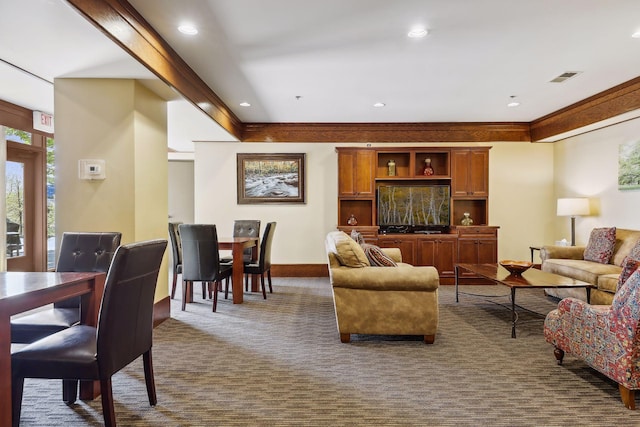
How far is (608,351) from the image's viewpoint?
235 cm

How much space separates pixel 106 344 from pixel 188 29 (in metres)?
2.47

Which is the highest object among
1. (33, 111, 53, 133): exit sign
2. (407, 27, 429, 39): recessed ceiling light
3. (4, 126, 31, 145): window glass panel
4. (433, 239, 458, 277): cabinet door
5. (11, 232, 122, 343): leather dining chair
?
(407, 27, 429, 39): recessed ceiling light

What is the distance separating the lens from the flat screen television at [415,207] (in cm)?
666

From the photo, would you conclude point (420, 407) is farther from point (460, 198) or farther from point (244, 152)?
point (244, 152)

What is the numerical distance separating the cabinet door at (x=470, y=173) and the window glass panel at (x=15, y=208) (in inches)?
261

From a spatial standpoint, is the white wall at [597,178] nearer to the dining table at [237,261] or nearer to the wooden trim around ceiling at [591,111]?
the wooden trim around ceiling at [591,111]

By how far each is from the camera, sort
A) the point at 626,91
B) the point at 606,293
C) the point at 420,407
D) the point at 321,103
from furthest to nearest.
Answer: the point at 321,103 → the point at 626,91 → the point at 606,293 → the point at 420,407

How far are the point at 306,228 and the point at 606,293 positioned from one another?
441 centimetres

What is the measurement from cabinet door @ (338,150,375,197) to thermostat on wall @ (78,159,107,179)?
3820mm

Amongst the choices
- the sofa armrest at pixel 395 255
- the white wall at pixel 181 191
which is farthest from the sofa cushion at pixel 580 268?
the white wall at pixel 181 191

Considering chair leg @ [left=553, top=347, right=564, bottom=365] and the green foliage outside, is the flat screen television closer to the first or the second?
the green foliage outside

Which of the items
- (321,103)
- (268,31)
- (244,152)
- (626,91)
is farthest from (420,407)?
(244,152)

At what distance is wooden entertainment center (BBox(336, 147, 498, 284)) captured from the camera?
638 cm

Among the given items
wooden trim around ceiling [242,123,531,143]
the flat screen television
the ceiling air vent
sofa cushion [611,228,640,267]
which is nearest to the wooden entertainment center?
the flat screen television
